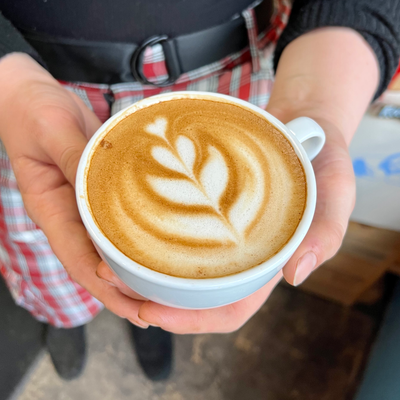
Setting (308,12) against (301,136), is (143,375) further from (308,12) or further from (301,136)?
(308,12)

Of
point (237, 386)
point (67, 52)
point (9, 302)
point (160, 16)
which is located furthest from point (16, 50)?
point (237, 386)

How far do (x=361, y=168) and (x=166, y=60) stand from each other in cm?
62

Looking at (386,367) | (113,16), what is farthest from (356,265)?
(113,16)

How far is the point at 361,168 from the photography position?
1002 mm

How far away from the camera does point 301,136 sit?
1.73ft

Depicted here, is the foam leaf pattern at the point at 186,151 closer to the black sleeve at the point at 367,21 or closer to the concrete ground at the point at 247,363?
the black sleeve at the point at 367,21

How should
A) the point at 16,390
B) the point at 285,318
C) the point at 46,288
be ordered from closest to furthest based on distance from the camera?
the point at 46,288
the point at 16,390
the point at 285,318

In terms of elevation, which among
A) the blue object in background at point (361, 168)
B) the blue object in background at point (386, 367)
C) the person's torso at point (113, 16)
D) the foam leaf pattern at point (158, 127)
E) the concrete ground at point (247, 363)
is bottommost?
the concrete ground at point (247, 363)

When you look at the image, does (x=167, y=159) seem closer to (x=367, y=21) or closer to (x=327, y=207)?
(x=327, y=207)

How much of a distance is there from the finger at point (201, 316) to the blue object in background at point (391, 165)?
57 centimetres

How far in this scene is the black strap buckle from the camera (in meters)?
0.70

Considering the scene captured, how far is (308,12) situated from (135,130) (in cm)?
51

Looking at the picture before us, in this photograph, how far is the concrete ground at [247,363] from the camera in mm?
1171

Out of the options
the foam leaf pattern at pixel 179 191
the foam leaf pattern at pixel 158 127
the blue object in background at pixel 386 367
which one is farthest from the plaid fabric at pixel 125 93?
the blue object in background at pixel 386 367
